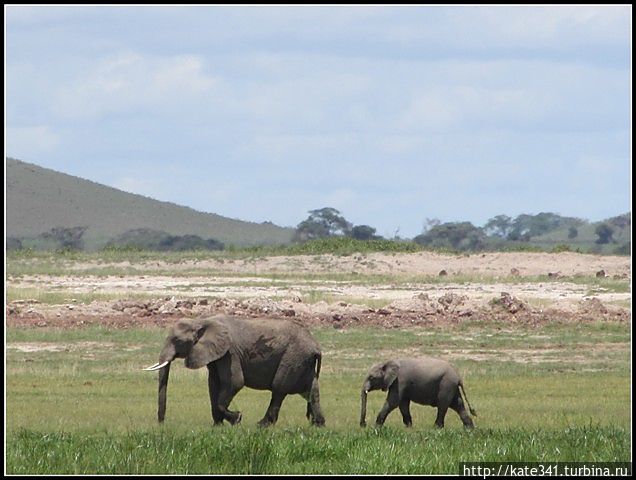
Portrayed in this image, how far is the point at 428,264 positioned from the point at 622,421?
38.1 m

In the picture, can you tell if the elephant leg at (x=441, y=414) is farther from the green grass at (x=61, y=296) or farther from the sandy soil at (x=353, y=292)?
the green grass at (x=61, y=296)

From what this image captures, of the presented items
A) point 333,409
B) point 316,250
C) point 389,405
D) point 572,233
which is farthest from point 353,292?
point 572,233

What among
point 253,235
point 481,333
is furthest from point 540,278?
point 253,235

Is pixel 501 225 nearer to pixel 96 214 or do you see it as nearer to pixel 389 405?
pixel 96 214

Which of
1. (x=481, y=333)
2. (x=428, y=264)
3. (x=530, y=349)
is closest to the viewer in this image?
(x=530, y=349)

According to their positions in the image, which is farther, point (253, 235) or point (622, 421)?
point (253, 235)

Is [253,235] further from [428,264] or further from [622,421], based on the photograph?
[622,421]

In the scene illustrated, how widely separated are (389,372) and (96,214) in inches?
3846

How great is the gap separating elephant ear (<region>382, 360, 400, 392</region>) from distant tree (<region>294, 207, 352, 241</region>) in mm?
82572

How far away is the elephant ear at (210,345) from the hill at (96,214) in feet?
284

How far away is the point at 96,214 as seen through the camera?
114562mm

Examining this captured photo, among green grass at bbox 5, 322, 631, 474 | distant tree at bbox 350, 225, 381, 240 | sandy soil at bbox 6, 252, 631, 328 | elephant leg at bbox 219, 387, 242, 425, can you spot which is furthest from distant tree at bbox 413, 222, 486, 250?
elephant leg at bbox 219, 387, 242, 425

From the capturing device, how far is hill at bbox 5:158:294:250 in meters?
110

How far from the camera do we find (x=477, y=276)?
4994 cm
